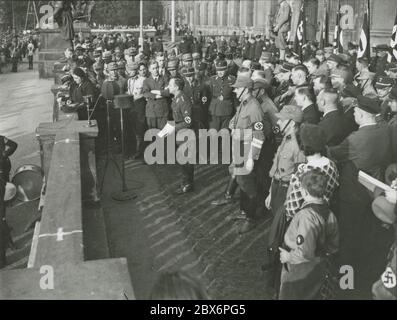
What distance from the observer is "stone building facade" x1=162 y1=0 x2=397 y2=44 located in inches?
788

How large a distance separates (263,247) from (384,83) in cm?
339

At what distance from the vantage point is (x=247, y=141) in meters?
7.23

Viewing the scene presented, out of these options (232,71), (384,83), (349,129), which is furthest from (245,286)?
(232,71)

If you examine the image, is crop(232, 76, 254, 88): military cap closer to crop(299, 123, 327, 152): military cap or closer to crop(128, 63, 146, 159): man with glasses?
crop(299, 123, 327, 152): military cap

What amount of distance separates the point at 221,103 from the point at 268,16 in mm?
35236

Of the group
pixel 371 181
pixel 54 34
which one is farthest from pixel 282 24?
pixel 371 181

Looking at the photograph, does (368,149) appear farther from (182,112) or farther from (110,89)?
(110,89)

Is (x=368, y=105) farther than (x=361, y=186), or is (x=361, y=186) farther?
(x=361, y=186)

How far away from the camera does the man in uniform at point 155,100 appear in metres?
10.3

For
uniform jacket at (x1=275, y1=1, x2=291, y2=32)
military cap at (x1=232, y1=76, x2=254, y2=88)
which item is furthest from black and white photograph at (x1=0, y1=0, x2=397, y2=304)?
uniform jacket at (x1=275, y1=1, x2=291, y2=32)

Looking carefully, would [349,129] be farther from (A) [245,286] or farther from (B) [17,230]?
(B) [17,230]
